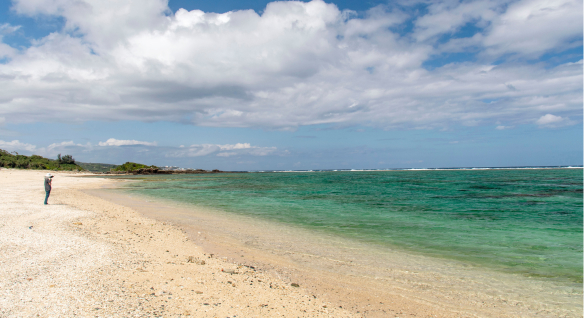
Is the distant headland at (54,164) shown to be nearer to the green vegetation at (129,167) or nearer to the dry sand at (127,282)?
the green vegetation at (129,167)

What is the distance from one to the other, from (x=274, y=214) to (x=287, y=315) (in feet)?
36.5

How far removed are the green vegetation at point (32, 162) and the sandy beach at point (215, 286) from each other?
246ft

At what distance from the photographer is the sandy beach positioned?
4.46m

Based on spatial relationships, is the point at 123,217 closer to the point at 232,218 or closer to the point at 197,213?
the point at 197,213

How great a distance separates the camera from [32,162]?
68.0 meters

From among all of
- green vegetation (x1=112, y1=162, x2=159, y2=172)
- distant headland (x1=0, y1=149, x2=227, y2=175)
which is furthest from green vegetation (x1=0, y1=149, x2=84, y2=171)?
green vegetation (x1=112, y1=162, x2=159, y2=172)

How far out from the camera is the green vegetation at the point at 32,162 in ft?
204

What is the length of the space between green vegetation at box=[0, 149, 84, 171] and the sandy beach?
246 feet

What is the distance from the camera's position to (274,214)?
1567 centimetres

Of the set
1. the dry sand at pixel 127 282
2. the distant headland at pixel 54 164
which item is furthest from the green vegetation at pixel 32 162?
the dry sand at pixel 127 282

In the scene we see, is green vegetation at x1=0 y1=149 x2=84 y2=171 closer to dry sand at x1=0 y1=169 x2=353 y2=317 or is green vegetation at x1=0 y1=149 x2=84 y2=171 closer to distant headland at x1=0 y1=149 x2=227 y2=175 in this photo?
distant headland at x1=0 y1=149 x2=227 y2=175

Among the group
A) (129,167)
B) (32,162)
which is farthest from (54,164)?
(129,167)

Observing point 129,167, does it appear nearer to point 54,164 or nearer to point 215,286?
point 54,164

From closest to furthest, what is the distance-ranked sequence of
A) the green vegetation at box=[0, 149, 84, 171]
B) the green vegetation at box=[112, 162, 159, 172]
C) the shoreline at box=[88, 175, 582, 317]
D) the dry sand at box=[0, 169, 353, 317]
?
the dry sand at box=[0, 169, 353, 317] → the shoreline at box=[88, 175, 582, 317] → the green vegetation at box=[0, 149, 84, 171] → the green vegetation at box=[112, 162, 159, 172]
